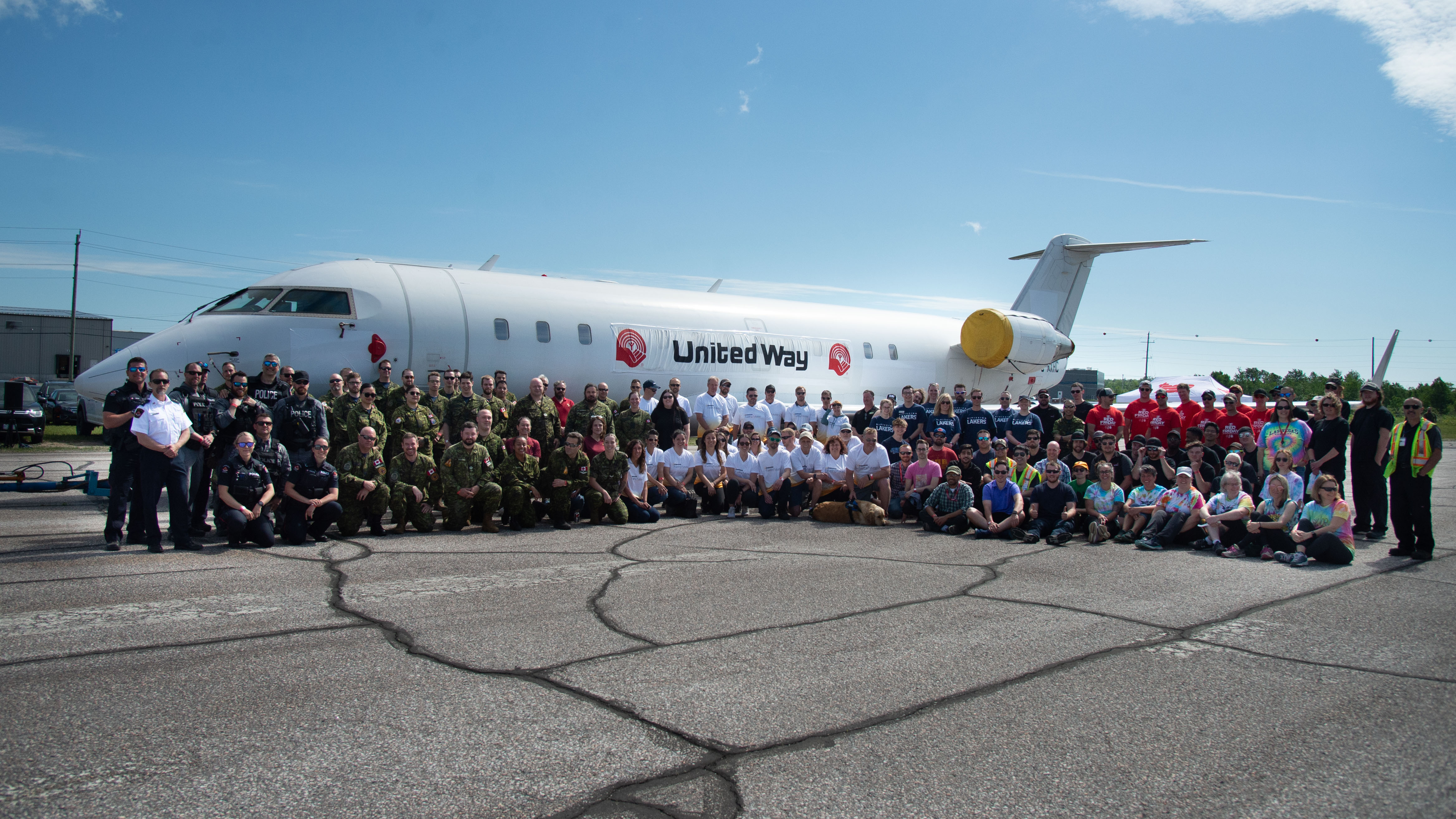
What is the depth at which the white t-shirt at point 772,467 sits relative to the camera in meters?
12.5

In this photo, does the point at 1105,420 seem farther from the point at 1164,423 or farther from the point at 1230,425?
the point at 1230,425

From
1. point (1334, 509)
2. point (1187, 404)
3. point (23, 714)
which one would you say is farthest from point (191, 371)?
point (1187, 404)

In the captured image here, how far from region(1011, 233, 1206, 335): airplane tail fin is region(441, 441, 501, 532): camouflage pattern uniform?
55.8 feet

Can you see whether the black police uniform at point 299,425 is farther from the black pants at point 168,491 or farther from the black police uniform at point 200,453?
the black pants at point 168,491

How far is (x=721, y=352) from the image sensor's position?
55.6 feet

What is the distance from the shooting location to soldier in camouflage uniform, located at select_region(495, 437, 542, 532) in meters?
10.6

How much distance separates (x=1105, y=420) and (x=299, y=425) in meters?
10.9

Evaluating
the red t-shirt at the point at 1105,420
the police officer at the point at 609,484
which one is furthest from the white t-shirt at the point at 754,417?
the red t-shirt at the point at 1105,420

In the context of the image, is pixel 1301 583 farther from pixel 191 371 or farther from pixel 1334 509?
pixel 191 371

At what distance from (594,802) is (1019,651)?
3.01m

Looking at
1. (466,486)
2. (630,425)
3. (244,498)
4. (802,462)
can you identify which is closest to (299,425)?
(244,498)

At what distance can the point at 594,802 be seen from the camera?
3381 millimetres

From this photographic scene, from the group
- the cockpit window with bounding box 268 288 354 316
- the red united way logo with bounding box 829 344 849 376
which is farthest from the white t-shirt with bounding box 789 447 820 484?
the cockpit window with bounding box 268 288 354 316

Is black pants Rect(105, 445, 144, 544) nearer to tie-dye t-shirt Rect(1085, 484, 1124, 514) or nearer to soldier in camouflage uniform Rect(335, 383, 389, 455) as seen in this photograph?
soldier in camouflage uniform Rect(335, 383, 389, 455)
